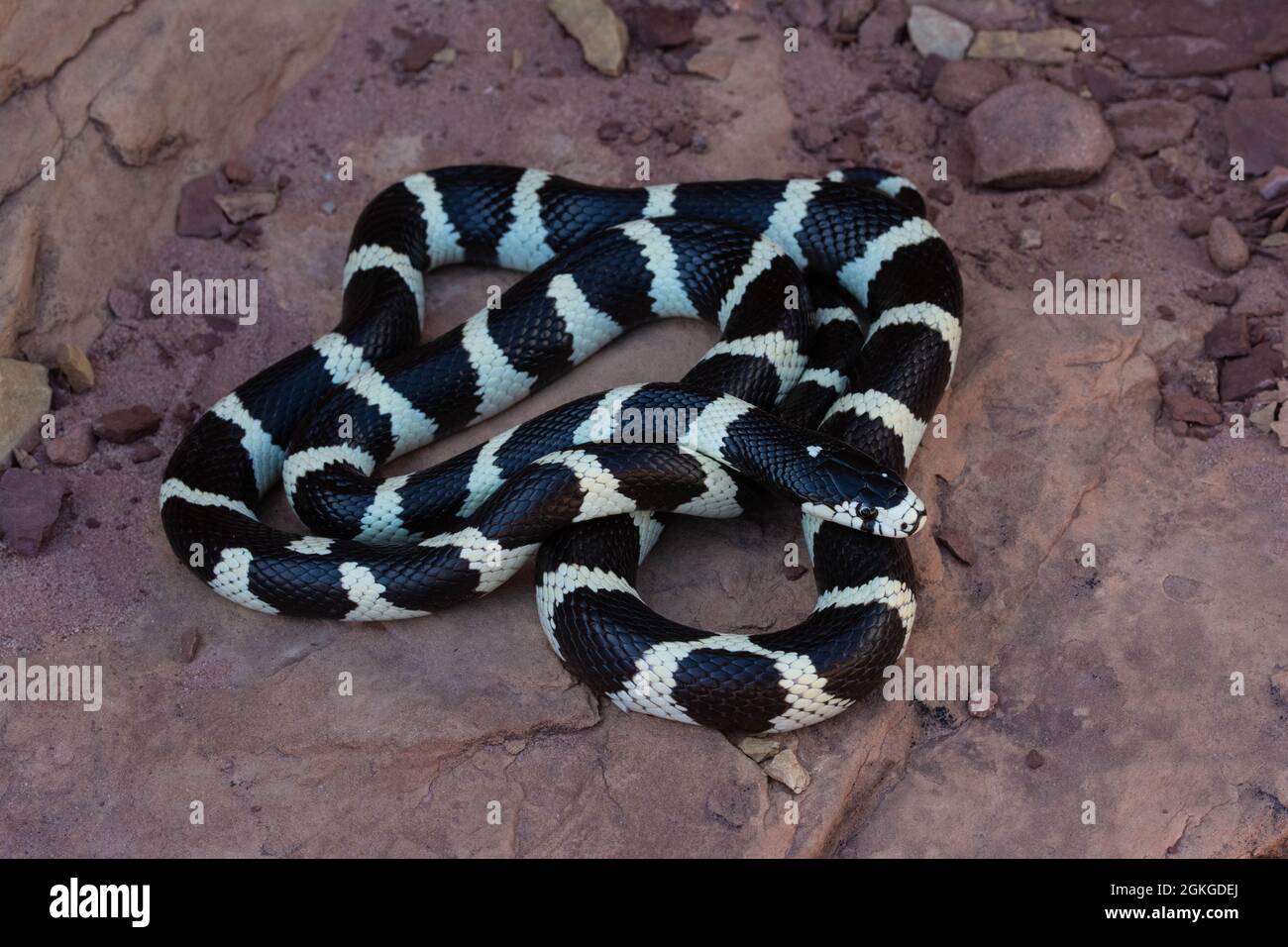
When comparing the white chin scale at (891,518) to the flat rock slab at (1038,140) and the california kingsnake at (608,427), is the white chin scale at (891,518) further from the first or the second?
the flat rock slab at (1038,140)

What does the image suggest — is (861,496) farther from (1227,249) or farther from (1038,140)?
(1038,140)

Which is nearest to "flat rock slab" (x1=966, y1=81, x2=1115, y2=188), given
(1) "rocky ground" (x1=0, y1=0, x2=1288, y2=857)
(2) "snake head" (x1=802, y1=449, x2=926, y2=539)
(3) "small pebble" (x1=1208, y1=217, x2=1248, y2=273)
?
(1) "rocky ground" (x1=0, y1=0, x2=1288, y2=857)

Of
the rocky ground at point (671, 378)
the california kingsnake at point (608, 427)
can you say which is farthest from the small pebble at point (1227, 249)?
the california kingsnake at point (608, 427)

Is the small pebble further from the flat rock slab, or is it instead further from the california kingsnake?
the california kingsnake

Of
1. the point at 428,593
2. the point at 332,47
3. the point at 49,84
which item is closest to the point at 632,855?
the point at 428,593

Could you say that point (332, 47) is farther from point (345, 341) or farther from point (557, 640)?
point (557, 640)

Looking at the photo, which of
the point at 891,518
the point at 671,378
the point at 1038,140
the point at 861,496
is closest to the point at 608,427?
the point at 671,378
